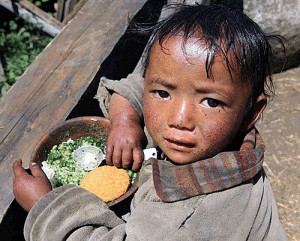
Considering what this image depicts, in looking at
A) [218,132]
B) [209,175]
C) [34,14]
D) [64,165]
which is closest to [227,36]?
[218,132]

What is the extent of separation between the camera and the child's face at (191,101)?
153 cm

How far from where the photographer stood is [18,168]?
6.39ft

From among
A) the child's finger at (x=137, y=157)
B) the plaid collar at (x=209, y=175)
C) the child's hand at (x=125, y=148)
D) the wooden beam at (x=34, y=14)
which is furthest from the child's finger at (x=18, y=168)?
the wooden beam at (x=34, y=14)

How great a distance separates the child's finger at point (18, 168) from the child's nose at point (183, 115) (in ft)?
2.89

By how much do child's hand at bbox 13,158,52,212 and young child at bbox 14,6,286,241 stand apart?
14cm

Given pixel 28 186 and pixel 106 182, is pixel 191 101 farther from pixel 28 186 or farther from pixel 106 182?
pixel 28 186

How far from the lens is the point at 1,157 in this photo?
6.91 ft

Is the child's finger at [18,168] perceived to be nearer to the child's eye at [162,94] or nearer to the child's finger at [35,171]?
the child's finger at [35,171]

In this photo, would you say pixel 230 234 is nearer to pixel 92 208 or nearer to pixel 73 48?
pixel 92 208

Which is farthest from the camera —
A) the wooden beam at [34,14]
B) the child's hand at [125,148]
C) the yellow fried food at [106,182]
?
the wooden beam at [34,14]

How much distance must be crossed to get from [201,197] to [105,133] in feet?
3.46

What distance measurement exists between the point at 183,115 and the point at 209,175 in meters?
0.29

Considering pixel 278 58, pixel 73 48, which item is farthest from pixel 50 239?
pixel 278 58

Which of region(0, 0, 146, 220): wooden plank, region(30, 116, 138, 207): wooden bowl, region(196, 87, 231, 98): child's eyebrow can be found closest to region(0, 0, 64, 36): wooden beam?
region(0, 0, 146, 220): wooden plank
